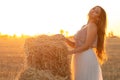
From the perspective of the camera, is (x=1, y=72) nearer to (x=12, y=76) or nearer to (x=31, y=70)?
(x=12, y=76)

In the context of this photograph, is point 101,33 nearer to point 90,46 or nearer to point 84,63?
point 90,46

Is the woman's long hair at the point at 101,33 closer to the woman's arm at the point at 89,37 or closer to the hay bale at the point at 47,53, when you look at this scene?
the woman's arm at the point at 89,37

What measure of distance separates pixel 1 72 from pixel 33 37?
22.4ft

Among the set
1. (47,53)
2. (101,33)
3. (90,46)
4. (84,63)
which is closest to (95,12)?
(101,33)

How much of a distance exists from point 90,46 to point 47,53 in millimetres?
973

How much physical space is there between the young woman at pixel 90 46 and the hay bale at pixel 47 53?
1.52 ft

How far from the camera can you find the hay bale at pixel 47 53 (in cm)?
818

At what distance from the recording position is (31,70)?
811 cm

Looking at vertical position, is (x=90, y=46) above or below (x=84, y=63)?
above

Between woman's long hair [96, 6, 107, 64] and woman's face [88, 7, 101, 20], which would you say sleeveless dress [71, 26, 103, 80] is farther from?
woman's face [88, 7, 101, 20]

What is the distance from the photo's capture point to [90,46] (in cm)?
877

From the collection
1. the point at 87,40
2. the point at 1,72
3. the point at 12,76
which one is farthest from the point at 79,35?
the point at 1,72

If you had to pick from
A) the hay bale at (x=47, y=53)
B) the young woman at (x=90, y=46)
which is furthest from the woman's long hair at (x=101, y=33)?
the hay bale at (x=47, y=53)

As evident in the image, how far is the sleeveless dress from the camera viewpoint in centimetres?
878
